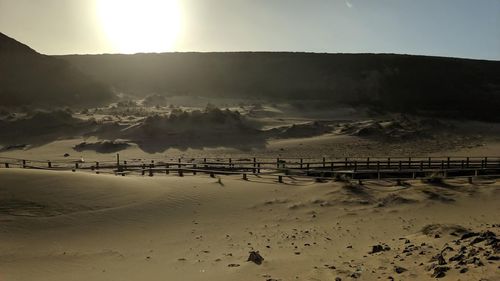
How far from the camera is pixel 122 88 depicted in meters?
85.9

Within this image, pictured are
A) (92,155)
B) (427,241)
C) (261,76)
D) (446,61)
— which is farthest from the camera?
(446,61)

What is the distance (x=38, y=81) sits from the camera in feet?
220

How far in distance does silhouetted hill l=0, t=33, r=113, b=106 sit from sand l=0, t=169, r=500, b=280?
156 feet

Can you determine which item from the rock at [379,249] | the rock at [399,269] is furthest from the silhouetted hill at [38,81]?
the rock at [399,269]

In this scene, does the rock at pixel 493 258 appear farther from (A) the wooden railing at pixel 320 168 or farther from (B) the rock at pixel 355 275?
(A) the wooden railing at pixel 320 168

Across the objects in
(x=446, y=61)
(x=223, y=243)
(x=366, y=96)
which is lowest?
(x=223, y=243)

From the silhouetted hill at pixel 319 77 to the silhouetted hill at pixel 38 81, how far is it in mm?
13407

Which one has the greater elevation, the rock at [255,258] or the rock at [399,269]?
the rock at [399,269]

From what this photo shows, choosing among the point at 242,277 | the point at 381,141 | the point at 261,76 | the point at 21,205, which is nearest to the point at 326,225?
the point at 242,277

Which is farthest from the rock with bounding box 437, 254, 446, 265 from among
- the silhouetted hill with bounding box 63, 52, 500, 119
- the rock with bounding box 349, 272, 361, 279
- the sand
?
the silhouetted hill with bounding box 63, 52, 500, 119

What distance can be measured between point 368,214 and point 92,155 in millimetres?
28040

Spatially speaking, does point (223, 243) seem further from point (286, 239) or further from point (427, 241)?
point (427, 241)

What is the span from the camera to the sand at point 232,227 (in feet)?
37.8

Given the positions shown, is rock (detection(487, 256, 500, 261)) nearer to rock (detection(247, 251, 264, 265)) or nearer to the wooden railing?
rock (detection(247, 251, 264, 265))
